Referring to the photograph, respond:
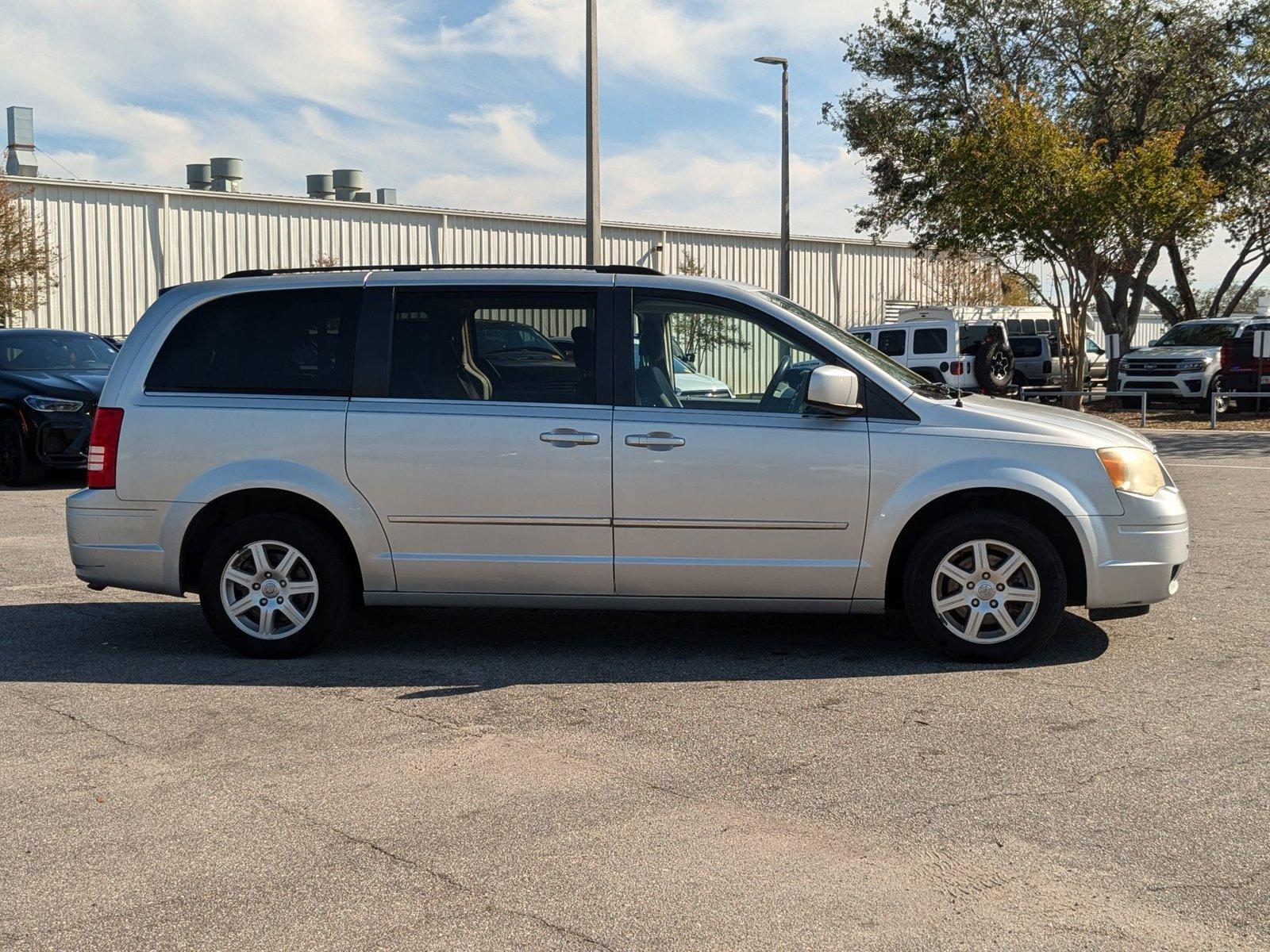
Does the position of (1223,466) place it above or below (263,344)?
below

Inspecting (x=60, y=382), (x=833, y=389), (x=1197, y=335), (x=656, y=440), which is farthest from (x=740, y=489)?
(x=1197, y=335)

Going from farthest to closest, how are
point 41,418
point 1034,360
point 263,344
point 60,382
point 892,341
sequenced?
point 1034,360
point 892,341
point 60,382
point 41,418
point 263,344

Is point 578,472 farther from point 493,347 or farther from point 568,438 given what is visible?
point 493,347

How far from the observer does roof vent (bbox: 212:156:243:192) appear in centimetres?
3659

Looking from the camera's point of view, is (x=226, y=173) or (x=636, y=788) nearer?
(x=636, y=788)

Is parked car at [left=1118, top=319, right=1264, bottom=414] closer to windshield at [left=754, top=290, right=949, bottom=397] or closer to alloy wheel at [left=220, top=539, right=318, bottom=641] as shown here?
windshield at [left=754, top=290, right=949, bottom=397]

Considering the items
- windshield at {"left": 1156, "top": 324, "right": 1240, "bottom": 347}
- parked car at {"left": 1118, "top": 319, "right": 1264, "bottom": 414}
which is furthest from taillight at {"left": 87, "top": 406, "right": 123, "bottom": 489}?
windshield at {"left": 1156, "top": 324, "right": 1240, "bottom": 347}

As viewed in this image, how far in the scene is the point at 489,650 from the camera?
669cm

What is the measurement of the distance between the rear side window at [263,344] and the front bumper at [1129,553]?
11.6 feet

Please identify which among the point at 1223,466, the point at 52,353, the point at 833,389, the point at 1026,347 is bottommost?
the point at 1223,466

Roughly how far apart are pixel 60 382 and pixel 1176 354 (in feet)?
67.2

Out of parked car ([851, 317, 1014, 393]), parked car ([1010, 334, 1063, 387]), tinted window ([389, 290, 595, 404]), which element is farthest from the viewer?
parked car ([1010, 334, 1063, 387])

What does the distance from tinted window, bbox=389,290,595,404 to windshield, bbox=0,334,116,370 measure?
9.49 meters

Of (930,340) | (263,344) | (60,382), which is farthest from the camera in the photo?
(930,340)
